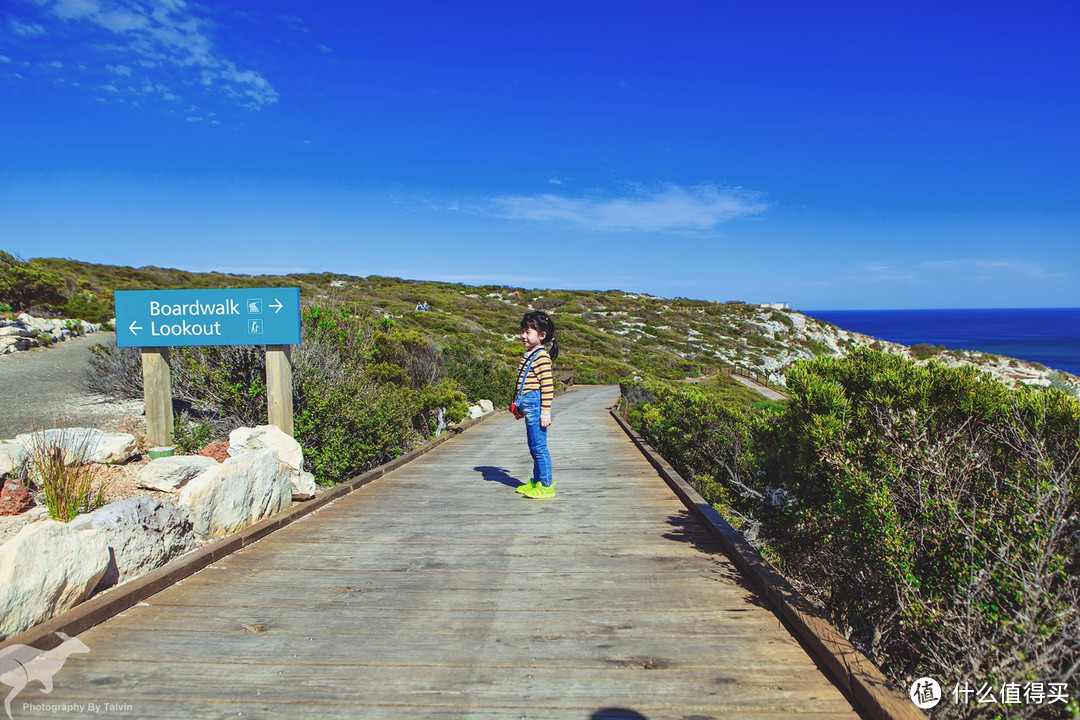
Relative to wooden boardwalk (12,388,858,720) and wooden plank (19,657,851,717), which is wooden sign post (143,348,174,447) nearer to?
wooden boardwalk (12,388,858,720)

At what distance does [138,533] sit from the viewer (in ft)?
11.6

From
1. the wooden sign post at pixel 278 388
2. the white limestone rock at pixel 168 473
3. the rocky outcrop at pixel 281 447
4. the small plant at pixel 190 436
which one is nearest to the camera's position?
the white limestone rock at pixel 168 473

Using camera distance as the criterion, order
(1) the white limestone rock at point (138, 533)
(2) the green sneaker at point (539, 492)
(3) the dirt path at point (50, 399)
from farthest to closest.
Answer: (3) the dirt path at point (50, 399) → (2) the green sneaker at point (539, 492) → (1) the white limestone rock at point (138, 533)

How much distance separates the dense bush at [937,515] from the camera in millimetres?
2158

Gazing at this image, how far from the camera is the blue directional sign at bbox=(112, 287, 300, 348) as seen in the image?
19.4 feet

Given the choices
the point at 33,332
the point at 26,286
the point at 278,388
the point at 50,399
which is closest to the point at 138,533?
the point at 278,388

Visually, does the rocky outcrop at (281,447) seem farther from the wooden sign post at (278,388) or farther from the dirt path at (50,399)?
the dirt path at (50,399)

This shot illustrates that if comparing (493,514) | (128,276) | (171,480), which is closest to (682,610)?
(493,514)

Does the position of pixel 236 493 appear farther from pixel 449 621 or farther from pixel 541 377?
pixel 541 377

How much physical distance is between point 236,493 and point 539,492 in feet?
8.72

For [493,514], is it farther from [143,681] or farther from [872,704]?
[872,704]

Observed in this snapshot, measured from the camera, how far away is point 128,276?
1753 inches

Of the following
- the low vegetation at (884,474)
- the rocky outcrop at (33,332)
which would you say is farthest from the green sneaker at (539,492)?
the rocky outcrop at (33,332)

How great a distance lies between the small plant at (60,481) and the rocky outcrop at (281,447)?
1.07 meters
